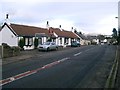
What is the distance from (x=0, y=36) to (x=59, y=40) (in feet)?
84.2

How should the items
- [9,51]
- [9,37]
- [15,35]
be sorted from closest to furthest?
[9,51]
[15,35]
[9,37]

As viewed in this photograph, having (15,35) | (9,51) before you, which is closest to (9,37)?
(15,35)

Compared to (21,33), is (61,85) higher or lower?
lower

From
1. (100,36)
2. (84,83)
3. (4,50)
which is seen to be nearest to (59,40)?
(4,50)

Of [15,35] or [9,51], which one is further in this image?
[15,35]

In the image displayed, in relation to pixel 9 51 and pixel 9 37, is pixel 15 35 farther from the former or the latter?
pixel 9 51

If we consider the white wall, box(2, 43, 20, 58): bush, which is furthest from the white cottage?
box(2, 43, 20, 58): bush

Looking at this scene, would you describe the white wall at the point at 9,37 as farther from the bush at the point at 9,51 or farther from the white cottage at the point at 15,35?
the bush at the point at 9,51

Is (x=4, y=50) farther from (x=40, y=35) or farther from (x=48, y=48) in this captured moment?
(x=40, y=35)

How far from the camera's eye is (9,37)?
48719 millimetres

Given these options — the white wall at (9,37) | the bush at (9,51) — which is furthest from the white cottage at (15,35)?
the bush at (9,51)

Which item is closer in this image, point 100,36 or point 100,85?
point 100,85

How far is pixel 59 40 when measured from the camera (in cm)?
7256

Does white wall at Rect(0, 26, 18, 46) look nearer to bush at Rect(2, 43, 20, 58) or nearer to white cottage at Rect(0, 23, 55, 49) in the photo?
white cottage at Rect(0, 23, 55, 49)
